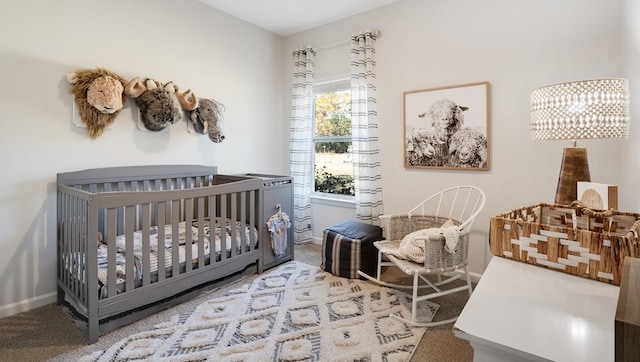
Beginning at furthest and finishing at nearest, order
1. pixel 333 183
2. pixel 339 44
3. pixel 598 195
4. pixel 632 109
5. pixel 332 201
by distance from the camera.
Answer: pixel 333 183
pixel 332 201
pixel 339 44
pixel 632 109
pixel 598 195

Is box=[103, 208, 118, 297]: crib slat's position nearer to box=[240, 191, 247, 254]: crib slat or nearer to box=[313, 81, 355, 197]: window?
box=[240, 191, 247, 254]: crib slat

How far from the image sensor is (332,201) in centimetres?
367

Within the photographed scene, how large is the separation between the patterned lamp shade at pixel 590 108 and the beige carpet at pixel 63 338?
123cm

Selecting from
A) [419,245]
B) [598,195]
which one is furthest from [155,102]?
[598,195]

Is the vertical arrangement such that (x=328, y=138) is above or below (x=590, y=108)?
above

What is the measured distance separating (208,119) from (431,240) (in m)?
2.24

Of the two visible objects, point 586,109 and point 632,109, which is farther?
point 632,109

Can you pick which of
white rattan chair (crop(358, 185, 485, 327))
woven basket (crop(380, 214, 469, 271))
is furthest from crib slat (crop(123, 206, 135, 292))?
woven basket (crop(380, 214, 469, 271))

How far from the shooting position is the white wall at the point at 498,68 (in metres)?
2.19

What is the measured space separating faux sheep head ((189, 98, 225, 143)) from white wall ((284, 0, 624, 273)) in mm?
1566

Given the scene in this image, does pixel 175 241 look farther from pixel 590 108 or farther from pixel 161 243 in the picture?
pixel 590 108

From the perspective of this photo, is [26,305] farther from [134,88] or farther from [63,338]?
[134,88]

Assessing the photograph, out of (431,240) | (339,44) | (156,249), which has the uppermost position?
(339,44)

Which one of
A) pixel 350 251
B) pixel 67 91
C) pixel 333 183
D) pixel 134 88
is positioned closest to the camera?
pixel 67 91
